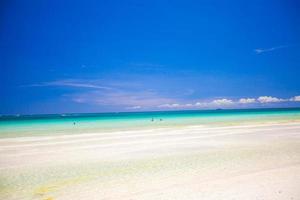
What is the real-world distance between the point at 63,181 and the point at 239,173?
5944 millimetres

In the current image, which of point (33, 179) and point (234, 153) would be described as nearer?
point (33, 179)

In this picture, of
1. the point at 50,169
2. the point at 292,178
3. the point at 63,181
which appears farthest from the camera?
the point at 50,169

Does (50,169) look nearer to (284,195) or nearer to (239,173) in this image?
(239,173)

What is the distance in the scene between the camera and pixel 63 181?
8.56 meters

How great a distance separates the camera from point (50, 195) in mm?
7094

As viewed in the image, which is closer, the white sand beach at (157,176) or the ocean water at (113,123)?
the white sand beach at (157,176)

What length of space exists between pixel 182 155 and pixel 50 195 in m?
7.08

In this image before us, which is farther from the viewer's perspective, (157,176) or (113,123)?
(113,123)

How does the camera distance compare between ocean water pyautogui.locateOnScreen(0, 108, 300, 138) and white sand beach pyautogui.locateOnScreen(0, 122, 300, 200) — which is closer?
white sand beach pyautogui.locateOnScreen(0, 122, 300, 200)

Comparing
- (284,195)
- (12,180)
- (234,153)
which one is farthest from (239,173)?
(12,180)

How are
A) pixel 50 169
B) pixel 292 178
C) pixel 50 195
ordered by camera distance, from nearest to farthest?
1. pixel 50 195
2. pixel 292 178
3. pixel 50 169

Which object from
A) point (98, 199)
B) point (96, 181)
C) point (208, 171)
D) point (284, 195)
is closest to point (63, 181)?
point (96, 181)

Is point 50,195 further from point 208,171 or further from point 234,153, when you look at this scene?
point 234,153

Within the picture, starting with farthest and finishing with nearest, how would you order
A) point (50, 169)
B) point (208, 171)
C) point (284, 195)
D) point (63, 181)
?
point (50, 169)
point (208, 171)
point (63, 181)
point (284, 195)
